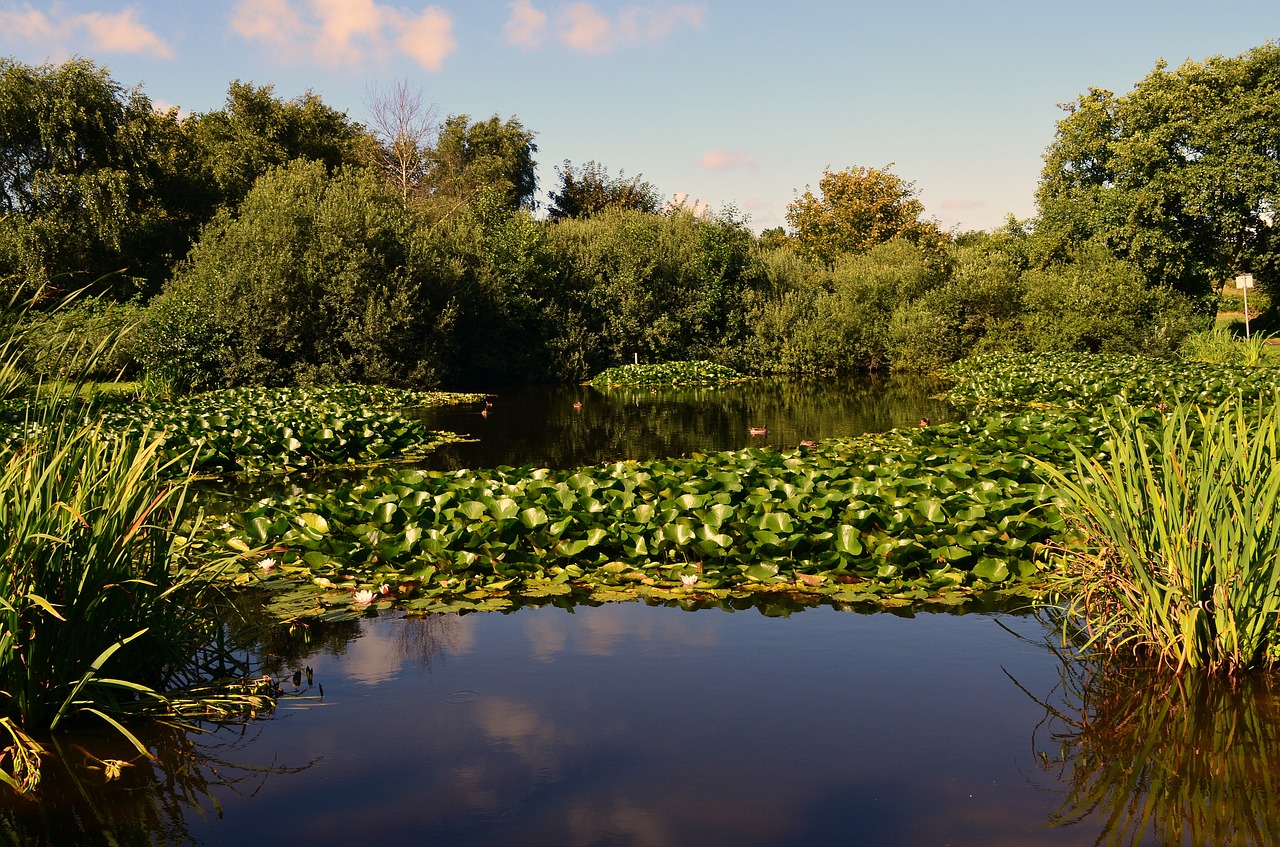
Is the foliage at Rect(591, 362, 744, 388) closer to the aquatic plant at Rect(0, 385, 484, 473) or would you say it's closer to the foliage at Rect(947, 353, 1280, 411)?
the foliage at Rect(947, 353, 1280, 411)

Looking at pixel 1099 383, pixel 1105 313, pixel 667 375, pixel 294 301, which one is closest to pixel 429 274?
pixel 294 301

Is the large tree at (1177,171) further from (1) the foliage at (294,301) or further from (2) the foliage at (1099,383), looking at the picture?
(1) the foliage at (294,301)

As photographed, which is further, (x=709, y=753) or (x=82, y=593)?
(x=709, y=753)

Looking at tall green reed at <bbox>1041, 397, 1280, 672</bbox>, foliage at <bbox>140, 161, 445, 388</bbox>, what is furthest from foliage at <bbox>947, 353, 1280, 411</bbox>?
foliage at <bbox>140, 161, 445, 388</bbox>

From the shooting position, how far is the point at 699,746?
4477mm

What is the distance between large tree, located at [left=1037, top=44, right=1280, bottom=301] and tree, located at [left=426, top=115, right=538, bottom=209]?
2321 centimetres

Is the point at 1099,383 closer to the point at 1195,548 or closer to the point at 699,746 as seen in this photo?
the point at 1195,548

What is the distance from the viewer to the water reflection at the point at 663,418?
49.1ft

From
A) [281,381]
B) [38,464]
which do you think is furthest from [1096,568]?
[281,381]

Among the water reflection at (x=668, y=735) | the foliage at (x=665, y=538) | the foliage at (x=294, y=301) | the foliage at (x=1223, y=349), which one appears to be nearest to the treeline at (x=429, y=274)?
the foliage at (x=294, y=301)

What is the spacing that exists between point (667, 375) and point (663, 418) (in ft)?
35.9

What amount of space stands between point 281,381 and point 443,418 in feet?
23.9

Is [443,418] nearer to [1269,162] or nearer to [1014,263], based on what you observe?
[1014,263]

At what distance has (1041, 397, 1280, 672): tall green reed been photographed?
15.0ft
